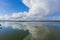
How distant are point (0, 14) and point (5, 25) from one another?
0.82ft

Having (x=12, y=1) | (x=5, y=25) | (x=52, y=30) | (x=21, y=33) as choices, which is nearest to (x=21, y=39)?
(x=21, y=33)

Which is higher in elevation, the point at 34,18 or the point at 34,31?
the point at 34,18

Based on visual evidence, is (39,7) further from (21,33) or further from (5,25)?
(5,25)

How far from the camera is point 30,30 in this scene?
1985 millimetres

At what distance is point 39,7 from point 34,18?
0.79ft

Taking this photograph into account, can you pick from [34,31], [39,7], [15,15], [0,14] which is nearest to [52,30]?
[34,31]

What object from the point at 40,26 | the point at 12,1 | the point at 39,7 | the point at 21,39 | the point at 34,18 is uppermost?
the point at 12,1

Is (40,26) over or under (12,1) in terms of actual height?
under

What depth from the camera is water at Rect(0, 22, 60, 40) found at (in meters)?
1.94

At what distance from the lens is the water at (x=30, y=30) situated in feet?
6.37

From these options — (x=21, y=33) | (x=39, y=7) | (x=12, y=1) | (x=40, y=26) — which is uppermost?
(x=12, y=1)

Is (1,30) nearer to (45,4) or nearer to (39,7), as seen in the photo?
(39,7)

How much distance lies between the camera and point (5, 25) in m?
1.99

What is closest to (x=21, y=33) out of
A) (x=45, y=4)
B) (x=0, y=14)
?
(x=0, y=14)
